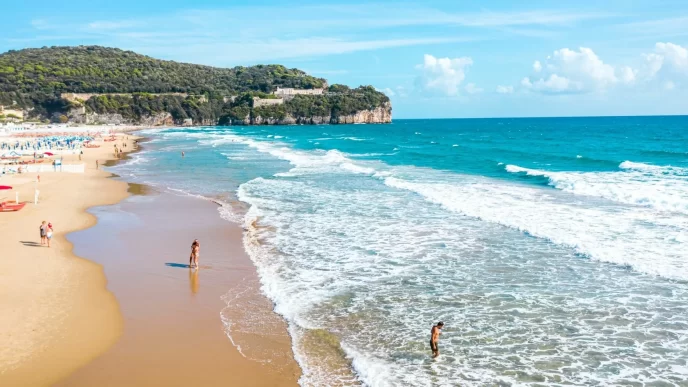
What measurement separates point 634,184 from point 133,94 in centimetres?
14758

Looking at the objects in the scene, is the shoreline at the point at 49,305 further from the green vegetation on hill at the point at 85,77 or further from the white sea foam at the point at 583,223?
the green vegetation on hill at the point at 85,77

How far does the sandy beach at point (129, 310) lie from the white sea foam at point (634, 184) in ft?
60.7

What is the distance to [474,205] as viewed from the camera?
1038 inches

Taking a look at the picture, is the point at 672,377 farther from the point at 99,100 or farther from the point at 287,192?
the point at 99,100

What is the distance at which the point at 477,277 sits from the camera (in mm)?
15375

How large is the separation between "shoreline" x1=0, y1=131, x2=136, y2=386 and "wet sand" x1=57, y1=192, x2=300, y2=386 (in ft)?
1.21

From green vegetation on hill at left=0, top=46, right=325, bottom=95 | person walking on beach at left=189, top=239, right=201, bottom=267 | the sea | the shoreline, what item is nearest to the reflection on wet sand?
person walking on beach at left=189, top=239, right=201, bottom=267

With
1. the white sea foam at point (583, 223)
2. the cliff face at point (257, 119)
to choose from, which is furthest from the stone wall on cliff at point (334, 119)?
the white sea foam at point (583, 223)

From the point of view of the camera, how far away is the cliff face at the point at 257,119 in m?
143

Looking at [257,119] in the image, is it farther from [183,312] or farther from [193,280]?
[183,312]

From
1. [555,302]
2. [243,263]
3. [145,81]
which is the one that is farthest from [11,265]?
[145,81]

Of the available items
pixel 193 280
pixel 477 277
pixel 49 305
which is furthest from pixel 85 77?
pixel 477 277

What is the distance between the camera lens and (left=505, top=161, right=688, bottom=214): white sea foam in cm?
2631

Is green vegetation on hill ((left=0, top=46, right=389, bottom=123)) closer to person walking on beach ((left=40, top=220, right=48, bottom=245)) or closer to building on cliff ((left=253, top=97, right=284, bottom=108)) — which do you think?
building on cliff ((left=253, top=97, right=284, bottom=108))
